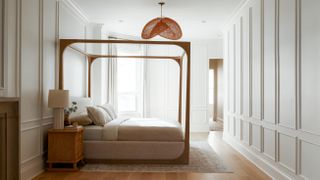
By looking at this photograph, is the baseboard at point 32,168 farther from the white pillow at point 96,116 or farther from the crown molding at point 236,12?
the crown molding at point 236,12

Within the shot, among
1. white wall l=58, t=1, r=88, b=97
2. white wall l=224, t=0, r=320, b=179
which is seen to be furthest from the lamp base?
white wall l=224, t=0, r=320, b=179

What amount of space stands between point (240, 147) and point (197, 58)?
3.92 meters

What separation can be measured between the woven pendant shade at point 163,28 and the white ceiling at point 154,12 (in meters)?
0.39

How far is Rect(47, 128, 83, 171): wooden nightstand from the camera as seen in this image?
4.50m

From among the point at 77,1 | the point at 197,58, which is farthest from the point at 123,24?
the point at 197,58

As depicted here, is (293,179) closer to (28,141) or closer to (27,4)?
(28,141)

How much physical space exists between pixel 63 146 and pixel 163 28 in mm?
2519

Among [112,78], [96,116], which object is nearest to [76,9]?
[96,116]

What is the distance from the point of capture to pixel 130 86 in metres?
8.95

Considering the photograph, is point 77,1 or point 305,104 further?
point 77,1

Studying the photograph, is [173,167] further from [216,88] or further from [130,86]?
[216,88]

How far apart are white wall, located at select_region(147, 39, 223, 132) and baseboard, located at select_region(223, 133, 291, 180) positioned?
2.72 meters

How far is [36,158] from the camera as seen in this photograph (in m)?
4.41

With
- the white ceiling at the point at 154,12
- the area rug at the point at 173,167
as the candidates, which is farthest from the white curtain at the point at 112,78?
the area rug at the point at 173,167
